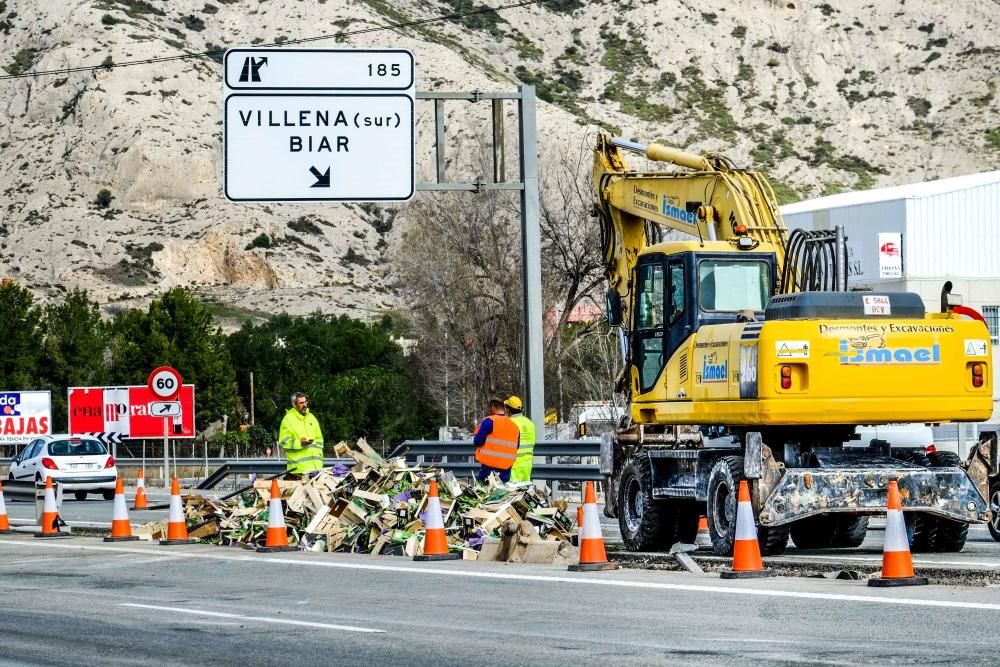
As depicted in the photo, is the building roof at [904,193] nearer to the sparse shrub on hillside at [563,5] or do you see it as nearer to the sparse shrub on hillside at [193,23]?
the sparse shrub on hillside at [193,23]

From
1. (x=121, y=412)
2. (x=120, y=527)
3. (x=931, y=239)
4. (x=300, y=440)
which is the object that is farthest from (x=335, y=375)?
(x=120, y=527)

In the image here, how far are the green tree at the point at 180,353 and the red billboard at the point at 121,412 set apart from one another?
29.6 metres

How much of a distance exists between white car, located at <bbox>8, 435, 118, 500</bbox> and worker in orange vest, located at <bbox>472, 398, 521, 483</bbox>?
1835 centimetres

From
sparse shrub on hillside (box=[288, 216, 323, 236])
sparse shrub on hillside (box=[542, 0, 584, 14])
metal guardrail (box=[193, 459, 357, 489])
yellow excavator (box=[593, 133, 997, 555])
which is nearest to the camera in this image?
yellow excavator (box=[593, 133, 997, 555])

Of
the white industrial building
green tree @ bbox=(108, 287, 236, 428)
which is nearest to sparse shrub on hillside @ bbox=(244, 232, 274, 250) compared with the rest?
green tree @ bbox=(108, 287, 236, 428)

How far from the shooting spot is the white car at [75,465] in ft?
121

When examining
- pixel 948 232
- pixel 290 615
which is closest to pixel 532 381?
pixel 290 615

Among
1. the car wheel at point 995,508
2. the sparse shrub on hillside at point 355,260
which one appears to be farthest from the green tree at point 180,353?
the car wheel at point 995,508

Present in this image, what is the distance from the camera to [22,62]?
127 m

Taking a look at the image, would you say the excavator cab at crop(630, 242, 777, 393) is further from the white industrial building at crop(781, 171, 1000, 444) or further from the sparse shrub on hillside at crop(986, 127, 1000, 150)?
the sparse shrub on hillside at crop(986, 127, 1000, 150)

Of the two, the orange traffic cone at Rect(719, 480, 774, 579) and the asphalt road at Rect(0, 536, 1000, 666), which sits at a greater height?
the orange traffic cone at Rect(719, 480, 774, 579)

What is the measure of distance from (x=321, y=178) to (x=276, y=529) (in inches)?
308

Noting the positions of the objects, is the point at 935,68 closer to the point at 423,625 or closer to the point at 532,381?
the point at 532,381

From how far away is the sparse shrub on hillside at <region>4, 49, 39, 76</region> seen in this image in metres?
126
